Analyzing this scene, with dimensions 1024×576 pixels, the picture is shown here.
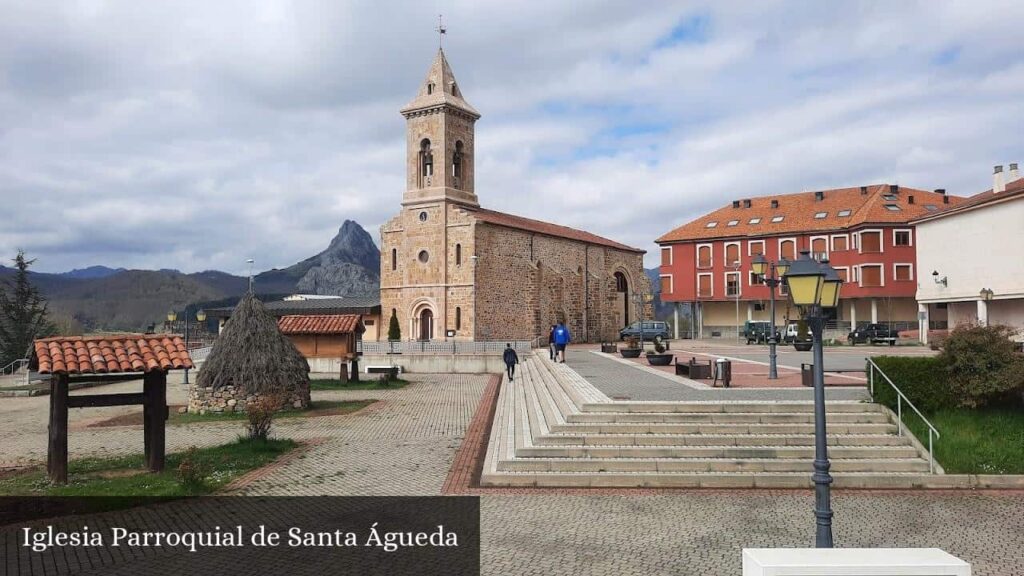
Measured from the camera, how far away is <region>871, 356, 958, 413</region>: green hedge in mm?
11484

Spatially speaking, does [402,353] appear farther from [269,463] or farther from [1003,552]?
[1003,552]

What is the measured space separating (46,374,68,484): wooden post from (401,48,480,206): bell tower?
29.6 meters

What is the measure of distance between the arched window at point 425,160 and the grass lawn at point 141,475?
95.1ft

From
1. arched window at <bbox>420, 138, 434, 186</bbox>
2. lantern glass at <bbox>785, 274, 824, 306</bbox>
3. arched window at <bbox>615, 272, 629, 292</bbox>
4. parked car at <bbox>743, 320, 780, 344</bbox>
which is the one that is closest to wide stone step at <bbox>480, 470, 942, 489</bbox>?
lantern glass at <bbox>785, 274, 824, 306</bbox>

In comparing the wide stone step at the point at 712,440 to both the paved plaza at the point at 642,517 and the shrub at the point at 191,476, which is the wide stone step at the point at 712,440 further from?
the shrub at the point at 191,476

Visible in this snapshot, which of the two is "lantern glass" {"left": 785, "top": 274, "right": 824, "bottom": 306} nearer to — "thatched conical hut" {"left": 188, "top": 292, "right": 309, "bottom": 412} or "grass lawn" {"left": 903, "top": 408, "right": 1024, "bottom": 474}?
"grass lawn" {"left": 903, "top": 408, "right": 1024, "bottom": 474}

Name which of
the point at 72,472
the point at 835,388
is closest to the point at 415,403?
the point at 72,472

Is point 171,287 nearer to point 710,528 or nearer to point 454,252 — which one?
point 454,252

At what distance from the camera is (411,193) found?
39.9 m

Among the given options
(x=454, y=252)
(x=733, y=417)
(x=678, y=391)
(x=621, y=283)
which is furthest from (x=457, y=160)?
(x=733, y=417)

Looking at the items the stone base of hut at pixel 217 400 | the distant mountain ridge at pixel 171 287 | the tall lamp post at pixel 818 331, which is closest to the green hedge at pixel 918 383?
the tall lamp post at pixel 818 331

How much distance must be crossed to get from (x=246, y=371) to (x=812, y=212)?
40.8 metres

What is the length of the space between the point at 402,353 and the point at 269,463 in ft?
68.4

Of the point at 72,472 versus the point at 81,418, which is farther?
the point at 81,418
